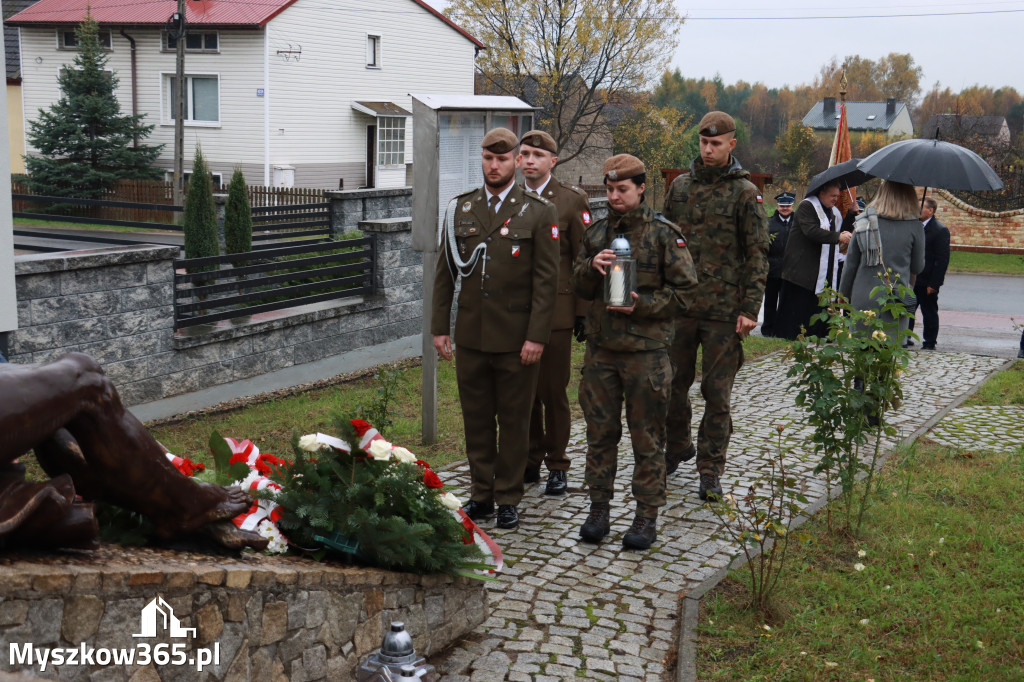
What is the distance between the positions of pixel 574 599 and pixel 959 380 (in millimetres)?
7270

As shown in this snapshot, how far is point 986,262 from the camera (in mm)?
25922

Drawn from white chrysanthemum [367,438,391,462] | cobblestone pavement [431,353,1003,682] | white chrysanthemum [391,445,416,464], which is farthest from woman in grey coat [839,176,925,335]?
white chrysanthemum [367,438,391,462]

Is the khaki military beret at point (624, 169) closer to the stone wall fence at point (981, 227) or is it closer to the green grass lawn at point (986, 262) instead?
the green grass lawn at point (986, 262)

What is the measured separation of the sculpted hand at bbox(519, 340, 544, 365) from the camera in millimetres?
5762

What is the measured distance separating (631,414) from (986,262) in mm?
23273

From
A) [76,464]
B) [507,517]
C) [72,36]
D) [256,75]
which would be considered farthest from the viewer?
[72,36]

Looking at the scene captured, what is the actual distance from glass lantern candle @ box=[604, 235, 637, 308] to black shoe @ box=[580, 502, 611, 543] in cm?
118

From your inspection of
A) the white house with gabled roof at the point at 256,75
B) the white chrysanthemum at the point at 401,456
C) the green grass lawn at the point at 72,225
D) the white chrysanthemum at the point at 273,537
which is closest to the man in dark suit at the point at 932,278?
the white chrysanthemum at the point at 401,456

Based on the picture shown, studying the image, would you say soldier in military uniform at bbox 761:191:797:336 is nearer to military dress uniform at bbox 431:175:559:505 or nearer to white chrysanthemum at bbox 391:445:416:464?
military dress uniform at bbox 431:175:559:505

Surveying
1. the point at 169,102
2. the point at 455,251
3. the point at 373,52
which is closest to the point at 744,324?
the point at 455,251

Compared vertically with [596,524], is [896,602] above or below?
below

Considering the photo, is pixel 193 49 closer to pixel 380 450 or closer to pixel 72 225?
pixel 72 225

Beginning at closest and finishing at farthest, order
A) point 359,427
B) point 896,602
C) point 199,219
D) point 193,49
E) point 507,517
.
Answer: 1. point 359,427
2. point 896,602
3. point 507,517
4. point 199,219
5. point 193,49

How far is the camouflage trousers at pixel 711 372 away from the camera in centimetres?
644
